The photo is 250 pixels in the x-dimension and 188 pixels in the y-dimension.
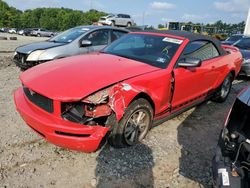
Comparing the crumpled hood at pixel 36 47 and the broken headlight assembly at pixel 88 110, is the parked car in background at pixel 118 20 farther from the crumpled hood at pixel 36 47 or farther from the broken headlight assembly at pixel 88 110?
the broken headlight assembly at pixel 88 110

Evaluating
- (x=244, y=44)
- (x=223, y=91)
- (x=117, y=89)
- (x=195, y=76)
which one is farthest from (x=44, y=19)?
(x=117, y=89)

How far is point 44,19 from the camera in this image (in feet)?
285

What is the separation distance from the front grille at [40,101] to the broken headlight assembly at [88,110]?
0.16 metres

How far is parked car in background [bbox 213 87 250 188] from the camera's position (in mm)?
2293

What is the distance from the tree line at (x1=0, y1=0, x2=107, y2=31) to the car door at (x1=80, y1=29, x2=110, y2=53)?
2946 inches

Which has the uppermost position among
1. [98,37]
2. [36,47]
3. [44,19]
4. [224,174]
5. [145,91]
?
[44,19]

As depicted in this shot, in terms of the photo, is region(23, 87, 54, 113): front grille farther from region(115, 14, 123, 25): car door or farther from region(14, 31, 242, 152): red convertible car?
region(115, 14, 123, 25): car door

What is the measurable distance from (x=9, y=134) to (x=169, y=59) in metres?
2.62

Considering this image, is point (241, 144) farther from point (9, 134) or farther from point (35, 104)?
point (9, 134)

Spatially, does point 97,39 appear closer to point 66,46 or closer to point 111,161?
point 66,46

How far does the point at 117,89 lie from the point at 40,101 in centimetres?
95

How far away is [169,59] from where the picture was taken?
4094mm

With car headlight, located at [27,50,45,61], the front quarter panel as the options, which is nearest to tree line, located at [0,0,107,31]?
car headlight, located at [27,50,45,61]

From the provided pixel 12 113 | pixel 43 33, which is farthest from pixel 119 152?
pixel 43 33
